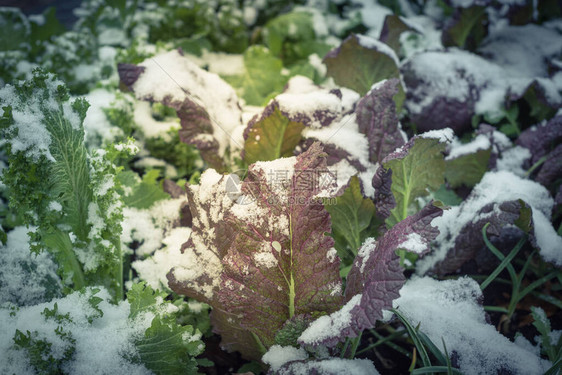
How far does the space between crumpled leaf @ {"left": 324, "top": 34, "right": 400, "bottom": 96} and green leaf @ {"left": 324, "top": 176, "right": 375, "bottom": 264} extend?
0.52 meters

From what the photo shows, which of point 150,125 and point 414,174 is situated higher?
point 414,174

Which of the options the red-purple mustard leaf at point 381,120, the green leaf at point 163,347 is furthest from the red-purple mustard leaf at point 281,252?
the red-purple mustard leaf at point 381,120

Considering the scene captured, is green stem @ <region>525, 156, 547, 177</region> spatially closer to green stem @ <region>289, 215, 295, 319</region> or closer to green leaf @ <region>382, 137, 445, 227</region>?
green leaf @ <region>382, 137, 445, 227</region>

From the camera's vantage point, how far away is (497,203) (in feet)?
3.36

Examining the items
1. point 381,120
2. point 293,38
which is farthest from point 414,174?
point 293,38

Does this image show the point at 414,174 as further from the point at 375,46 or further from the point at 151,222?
the point at 151,222

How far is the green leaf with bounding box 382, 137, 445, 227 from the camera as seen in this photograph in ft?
3.27

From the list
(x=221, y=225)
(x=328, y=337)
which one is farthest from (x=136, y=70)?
(x=328, y=337)

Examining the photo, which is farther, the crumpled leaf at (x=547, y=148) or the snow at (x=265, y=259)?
the crumpled leaf at (x=547, y=148)

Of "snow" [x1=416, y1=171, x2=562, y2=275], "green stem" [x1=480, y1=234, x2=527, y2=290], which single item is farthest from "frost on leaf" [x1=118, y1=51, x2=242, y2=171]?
"green stem" [x1=480, y1=234, x2=527, y2=290]

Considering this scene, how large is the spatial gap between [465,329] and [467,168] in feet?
1.81

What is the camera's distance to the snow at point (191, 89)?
3.64ft

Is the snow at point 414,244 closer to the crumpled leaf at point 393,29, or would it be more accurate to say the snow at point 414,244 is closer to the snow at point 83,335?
the snow at point 83,335

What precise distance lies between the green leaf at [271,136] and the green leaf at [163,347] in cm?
49
